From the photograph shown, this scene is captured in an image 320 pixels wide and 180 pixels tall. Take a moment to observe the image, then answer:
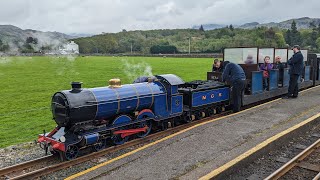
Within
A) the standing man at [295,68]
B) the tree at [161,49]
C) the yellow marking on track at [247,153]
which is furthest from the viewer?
the tree at [161,49]

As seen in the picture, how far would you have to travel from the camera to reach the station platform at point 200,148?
21.7 ft

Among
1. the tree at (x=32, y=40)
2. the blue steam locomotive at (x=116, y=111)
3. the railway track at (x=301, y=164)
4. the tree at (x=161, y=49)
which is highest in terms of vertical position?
the tree at (x=32, y=40)

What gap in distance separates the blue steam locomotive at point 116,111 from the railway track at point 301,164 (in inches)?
154

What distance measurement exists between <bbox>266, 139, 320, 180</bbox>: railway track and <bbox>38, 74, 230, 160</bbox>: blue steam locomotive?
3909 mm

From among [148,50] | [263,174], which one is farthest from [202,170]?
[148,50]

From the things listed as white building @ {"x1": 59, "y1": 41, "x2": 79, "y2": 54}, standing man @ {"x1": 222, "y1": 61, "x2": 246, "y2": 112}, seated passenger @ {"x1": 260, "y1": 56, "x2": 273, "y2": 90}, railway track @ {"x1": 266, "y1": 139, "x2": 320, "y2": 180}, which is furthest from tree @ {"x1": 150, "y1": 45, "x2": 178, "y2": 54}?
railway track @ {"x1": 266, "y1": 139, "x2": 320, "y2": 180}

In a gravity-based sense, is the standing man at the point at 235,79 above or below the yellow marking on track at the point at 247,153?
above

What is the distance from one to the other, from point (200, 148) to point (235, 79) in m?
4.91

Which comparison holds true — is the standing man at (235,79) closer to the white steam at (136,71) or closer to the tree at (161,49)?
the white steam at (136,71)

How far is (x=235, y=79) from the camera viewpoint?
12102 mm

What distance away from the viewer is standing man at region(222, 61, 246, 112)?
12.1 metres

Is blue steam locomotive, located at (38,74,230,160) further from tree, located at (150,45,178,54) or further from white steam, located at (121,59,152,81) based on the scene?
tree, located at (150,45,178,54)

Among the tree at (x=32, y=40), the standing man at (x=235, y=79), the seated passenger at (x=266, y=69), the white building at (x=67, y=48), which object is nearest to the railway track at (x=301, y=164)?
the standing man at (x=235, y=79)

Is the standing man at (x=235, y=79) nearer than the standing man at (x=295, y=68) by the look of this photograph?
Yes
